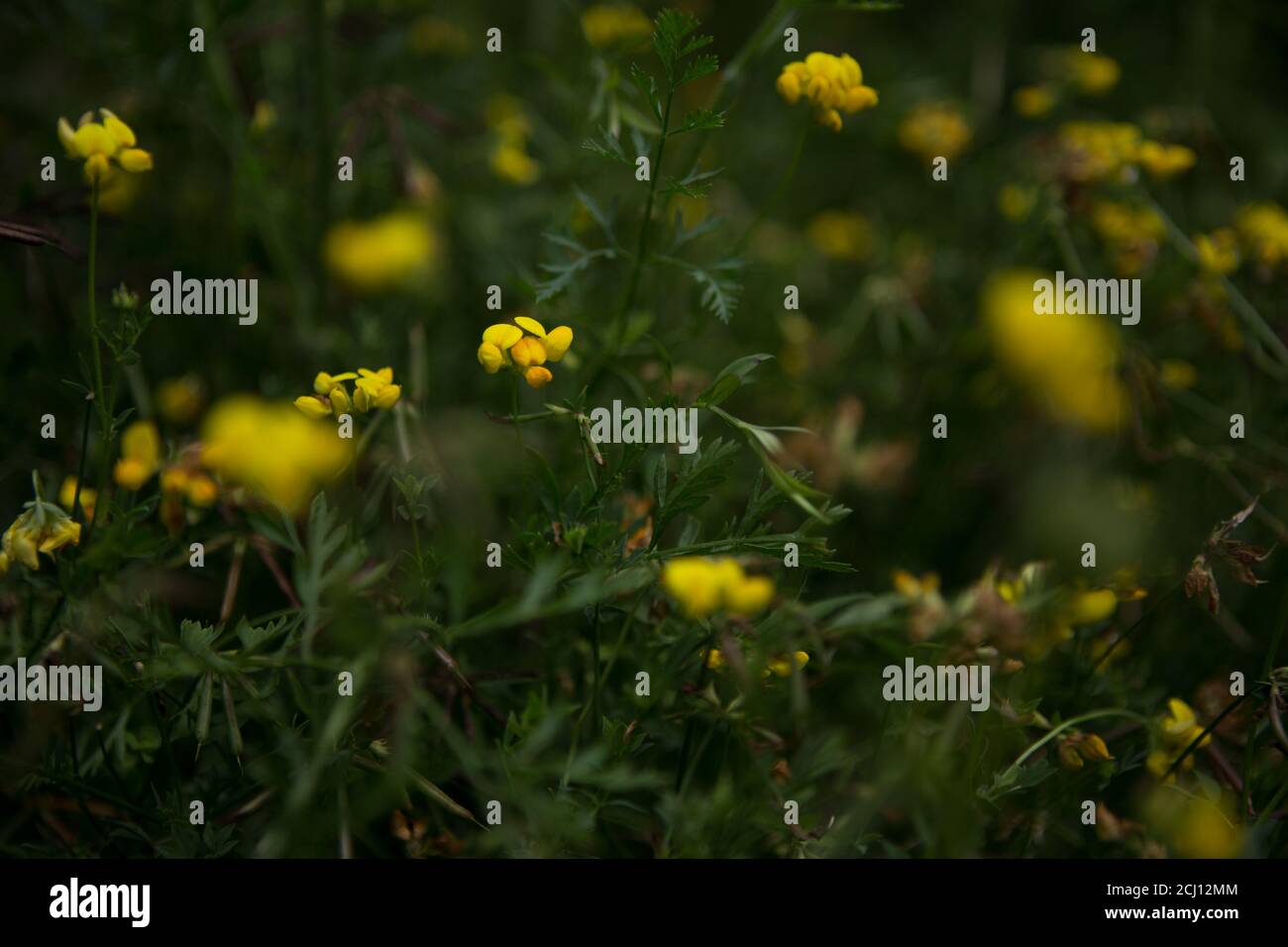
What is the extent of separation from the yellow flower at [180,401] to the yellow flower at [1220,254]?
156cm

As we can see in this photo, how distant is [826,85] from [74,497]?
3.34 feet

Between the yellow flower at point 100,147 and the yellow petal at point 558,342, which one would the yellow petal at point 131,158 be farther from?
the yellow petal at point 558,342

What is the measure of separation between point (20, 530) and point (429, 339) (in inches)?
32.8

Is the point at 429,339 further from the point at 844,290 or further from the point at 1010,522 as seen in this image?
the point at 1010,522

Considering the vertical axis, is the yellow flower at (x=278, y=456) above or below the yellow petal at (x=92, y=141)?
below

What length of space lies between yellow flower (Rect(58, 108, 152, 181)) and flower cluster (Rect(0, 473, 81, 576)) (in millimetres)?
345

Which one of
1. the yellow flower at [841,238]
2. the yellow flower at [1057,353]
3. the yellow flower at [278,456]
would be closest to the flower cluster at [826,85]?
the yellow flower at [1057,353]

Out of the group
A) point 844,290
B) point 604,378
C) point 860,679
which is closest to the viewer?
point 860,679

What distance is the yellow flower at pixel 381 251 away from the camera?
176 cm

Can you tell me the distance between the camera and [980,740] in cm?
110

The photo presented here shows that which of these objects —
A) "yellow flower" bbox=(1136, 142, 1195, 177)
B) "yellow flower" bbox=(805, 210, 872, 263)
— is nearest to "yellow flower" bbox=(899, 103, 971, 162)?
"yellow flower" bbox=(805, 210, 872, 263)

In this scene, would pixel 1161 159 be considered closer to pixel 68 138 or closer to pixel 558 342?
pixel 558 342

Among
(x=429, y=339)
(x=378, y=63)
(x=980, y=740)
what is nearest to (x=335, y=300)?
(x=429, y=339)
